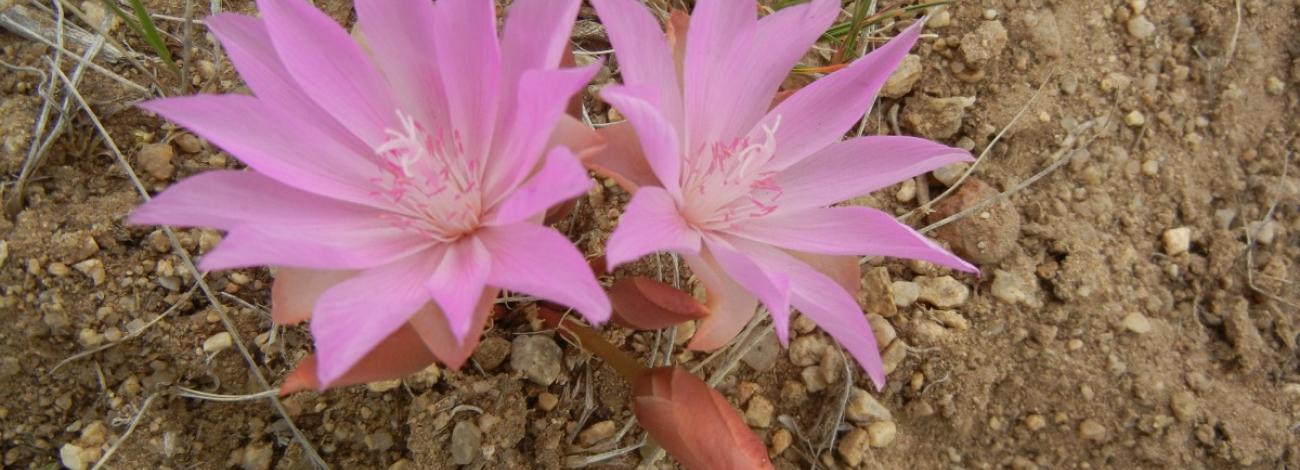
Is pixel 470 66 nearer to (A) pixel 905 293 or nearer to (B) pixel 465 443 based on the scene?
(B) pixel 465 443

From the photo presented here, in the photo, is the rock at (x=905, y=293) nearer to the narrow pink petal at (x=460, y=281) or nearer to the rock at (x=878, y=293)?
the rock at (x=878, y=293)

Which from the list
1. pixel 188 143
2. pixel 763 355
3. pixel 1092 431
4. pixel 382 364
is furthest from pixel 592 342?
pixel 1092 431

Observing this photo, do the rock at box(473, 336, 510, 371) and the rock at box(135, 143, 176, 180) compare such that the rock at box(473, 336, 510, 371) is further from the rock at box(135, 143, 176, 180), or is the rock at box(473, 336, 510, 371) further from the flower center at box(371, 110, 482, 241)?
the rock at box(135, 143, 176, 180)

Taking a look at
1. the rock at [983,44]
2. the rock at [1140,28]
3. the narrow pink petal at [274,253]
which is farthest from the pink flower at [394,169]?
the rock at [1140,28]

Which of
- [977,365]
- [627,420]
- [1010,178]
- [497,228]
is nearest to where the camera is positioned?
[497,228]

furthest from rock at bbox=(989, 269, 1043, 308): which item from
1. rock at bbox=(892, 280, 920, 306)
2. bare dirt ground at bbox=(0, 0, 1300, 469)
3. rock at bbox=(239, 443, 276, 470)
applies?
rock at bbox=(239, 443, 276, 470)

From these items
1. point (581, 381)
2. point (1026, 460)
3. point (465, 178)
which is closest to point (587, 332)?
point (581, 381)

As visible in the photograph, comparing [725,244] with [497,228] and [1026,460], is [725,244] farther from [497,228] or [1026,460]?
[1026,460]
